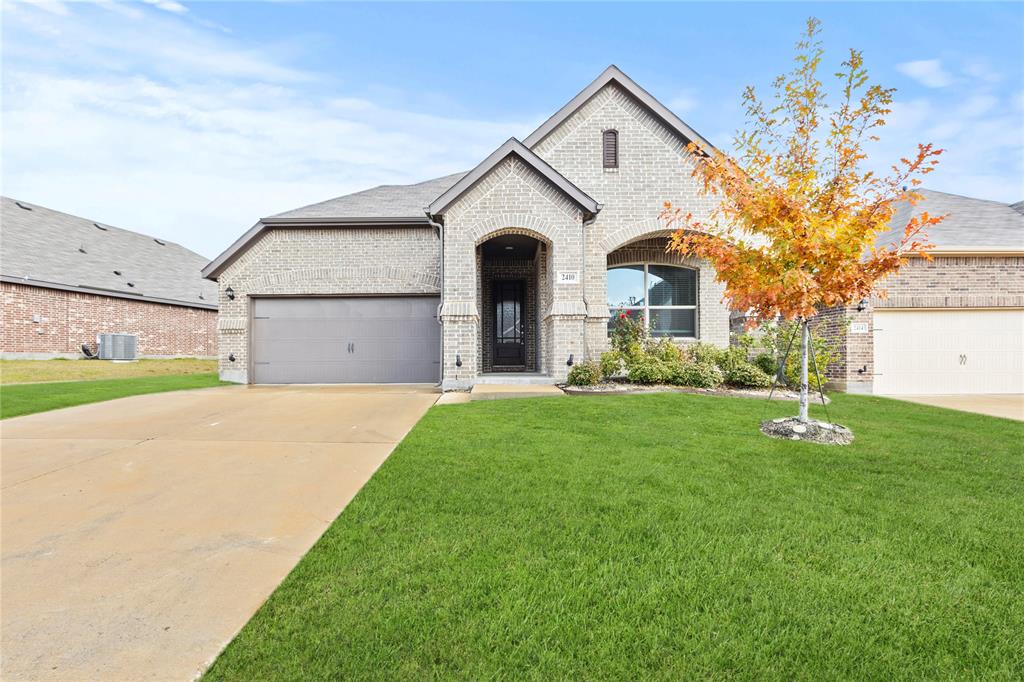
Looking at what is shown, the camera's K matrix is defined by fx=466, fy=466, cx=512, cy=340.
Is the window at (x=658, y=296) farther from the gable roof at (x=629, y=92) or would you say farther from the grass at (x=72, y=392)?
the grass at (x=72, y=392)

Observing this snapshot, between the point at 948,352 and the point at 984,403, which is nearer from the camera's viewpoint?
the point at 984,403

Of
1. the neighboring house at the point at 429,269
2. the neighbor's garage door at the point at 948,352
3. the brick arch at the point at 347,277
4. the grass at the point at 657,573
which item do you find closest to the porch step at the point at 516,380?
the neighboring house at the point at 429,269

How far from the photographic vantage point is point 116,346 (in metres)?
19.4

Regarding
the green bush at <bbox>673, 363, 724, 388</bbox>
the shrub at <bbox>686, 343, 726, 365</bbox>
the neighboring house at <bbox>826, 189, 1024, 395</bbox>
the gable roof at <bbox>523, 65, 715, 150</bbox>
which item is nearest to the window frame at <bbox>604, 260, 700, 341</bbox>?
the shrub at <bbox>686, 343, 726, 365</bbox>

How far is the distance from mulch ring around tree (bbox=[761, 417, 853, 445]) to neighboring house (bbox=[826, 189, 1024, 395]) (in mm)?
6560

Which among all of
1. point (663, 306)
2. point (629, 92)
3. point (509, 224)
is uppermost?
point (629, 92)

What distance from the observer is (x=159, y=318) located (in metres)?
22.1

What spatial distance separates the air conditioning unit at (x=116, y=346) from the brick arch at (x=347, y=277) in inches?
439

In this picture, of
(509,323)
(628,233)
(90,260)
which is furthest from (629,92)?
(90,260)

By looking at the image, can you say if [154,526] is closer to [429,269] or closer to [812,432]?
[812,432]

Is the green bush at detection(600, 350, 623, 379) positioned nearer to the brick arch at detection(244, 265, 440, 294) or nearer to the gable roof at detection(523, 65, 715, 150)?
the brick arch at detection(244, 265, 440, 294)

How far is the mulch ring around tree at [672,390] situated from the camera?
915 centimetres

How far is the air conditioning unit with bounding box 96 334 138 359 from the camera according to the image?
19156 millimetres

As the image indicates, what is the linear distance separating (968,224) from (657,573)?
1543 centimetres
